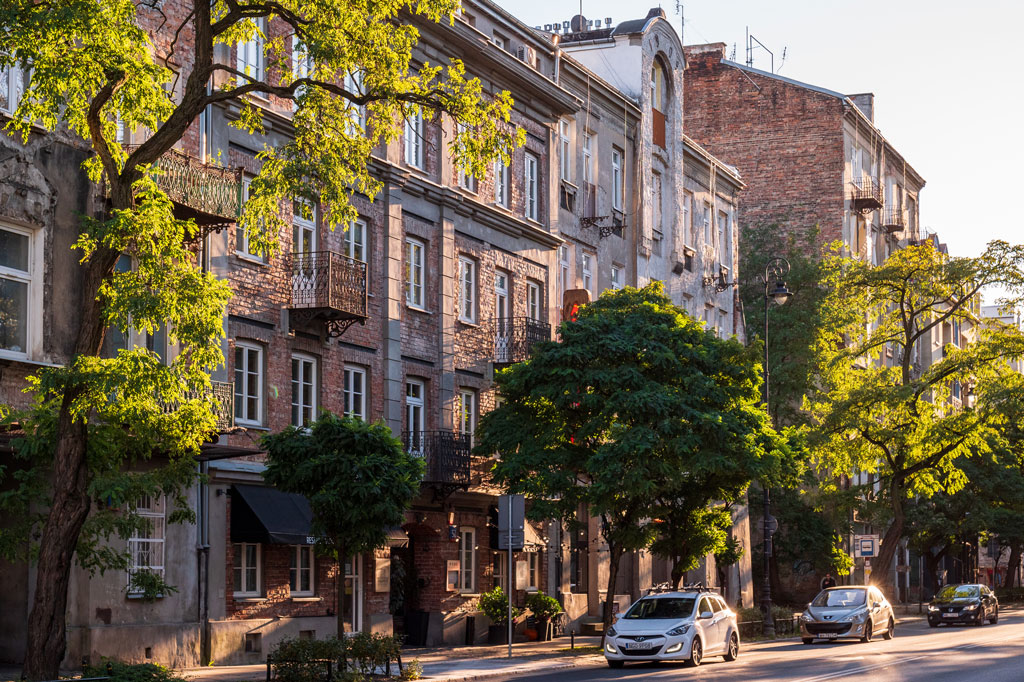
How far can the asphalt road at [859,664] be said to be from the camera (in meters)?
22.2

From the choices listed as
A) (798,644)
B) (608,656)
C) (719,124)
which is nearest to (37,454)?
(608,656)

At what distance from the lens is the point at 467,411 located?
35.7 m

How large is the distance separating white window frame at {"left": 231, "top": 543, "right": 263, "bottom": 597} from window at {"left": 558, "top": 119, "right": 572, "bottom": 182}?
55.4 ft

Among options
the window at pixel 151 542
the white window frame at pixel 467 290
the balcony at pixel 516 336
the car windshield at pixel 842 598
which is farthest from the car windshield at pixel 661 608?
the white window frame at pixel 467 290

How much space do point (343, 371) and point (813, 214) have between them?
38.9 meters

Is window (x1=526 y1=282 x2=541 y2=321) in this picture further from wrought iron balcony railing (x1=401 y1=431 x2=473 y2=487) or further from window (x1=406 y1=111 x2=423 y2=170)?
wrought iron balcony railing (x1=401 y1=431 x2=473 y2=487)

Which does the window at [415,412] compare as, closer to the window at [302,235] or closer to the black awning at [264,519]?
the window at [302,235]

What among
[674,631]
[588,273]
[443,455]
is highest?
[588,273]

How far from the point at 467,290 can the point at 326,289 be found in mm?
7833

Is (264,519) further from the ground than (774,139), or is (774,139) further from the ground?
(774,139)

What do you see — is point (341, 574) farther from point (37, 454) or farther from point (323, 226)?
point (323, 226)

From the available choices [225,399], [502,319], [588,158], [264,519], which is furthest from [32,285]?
[588,158]

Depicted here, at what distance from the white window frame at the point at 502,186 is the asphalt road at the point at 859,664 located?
1282cm

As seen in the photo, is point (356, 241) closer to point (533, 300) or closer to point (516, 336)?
point (516, 336)
